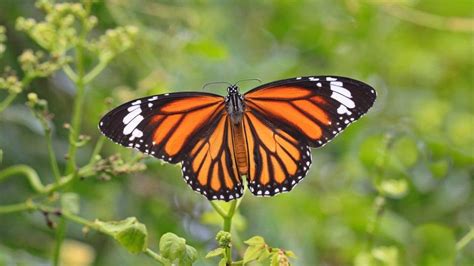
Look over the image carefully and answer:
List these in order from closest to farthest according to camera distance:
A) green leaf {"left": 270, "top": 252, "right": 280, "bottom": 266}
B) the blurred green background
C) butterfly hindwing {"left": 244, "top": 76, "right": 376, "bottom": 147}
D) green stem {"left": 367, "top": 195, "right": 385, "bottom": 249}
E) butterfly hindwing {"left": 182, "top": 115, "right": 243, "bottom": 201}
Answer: green leaf {"left": 270, "top": 252, "right": 280, "bottom": 266} → butterfly hindwing {"left": 182, "top": 115, "right": 243, "bottom": 201} → butterfly hindwing {"left": 244, "top": 76, "right": 376, "bottom": 147} → green stem {"left": 367, "top": 195, "right": 385, "bottom": 249} → the blurred green background

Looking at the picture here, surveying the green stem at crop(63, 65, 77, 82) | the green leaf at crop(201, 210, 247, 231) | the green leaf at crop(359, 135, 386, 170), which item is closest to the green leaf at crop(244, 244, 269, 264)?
the green leaf at crop(201, 210, 247, 231)

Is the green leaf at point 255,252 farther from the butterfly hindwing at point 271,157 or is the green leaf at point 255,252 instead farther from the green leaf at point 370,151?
the green leaf at point 370,151

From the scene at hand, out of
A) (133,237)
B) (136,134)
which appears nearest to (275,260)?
(133,237)

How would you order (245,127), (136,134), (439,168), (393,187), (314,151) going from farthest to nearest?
(314,151) → (439,168) → (393,187) → (245,127) → (136,134)

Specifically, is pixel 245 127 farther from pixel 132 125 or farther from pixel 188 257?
pixel 188 257

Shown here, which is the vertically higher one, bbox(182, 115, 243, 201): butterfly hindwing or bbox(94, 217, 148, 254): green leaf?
bbox(182, 115, 243, 201): butterfly hindwing

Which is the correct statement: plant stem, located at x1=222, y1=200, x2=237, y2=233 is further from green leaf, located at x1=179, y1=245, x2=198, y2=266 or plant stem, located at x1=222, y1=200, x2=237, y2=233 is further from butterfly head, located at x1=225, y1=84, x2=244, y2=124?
butterfly head, located at x1=225, y1=84, x2=244, y2=124

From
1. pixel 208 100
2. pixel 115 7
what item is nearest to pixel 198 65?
pixel 115 7

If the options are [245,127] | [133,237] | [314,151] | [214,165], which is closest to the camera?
[133,237]
